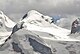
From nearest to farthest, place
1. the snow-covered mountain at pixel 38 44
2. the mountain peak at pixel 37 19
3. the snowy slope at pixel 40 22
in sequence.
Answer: the snow-covered mountain at pixel 38 44, the snowy slope at pixel 40 22, the mountain peak at pixel 37 19

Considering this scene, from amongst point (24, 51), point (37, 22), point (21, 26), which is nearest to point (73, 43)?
point (24, 51)

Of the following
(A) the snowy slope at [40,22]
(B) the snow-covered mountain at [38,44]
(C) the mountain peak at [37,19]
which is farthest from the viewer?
(C) the mountain peak at [37,19]

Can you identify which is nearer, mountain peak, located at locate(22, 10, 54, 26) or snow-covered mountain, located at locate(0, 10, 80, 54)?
snow-covered mountain, located at locate(0, 10, 80, 54)

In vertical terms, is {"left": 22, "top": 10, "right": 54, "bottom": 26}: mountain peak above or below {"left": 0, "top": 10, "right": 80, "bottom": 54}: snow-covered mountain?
above

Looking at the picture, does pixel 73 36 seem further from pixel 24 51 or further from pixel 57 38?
pixel 24 51

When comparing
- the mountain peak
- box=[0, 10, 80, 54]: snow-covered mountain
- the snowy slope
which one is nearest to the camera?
box=[0, 10, 80, 54]: snow-covered mountain

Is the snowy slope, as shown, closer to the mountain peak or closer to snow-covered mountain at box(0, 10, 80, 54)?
the mountain peak

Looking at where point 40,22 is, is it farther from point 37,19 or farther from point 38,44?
point 38,44

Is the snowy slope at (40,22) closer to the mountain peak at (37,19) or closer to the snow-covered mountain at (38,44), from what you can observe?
the mountain peak at (37,19)

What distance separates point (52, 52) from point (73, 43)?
38.2ft

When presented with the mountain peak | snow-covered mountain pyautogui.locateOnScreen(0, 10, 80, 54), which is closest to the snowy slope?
the mountain peak

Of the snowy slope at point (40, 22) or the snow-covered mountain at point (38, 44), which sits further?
the snowy slope at point (40, 22)

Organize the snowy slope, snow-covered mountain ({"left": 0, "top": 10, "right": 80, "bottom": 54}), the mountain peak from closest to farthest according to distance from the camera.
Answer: snow-covered mountain ({"left": 0, "top": 10, "right": 80, "bottom": 54}) → the snowy slope → the mountain peak

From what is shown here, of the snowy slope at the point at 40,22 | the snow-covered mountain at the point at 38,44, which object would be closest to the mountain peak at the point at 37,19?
the snowy slope at the point at 40,22
